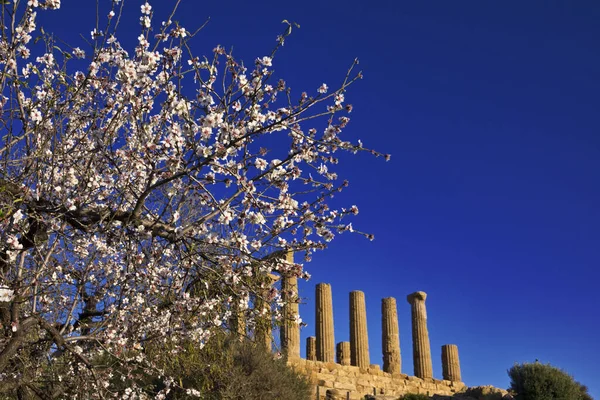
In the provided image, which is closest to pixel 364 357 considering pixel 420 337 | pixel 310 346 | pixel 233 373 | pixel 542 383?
pixel 420 337

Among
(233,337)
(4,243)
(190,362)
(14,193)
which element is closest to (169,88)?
(14,193)

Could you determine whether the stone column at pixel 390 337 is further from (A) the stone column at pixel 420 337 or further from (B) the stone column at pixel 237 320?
(B) the stone column at pixel 237 320

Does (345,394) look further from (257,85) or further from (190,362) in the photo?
(257,85)

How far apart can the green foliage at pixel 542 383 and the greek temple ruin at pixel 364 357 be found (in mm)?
4789

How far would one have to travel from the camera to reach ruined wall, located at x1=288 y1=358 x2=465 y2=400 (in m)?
21.2

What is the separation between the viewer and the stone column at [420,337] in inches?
1220

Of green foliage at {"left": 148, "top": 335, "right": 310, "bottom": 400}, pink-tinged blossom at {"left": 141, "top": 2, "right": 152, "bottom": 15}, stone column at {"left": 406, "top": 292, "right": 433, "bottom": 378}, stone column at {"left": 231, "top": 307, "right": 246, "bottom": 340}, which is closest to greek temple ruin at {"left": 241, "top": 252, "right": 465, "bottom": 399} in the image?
stone column at {"left": 406, "top": 292, "right": 433, "bottom": 378}

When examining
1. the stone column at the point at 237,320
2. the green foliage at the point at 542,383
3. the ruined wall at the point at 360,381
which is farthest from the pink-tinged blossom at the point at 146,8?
the green foliage at the point at 542,383

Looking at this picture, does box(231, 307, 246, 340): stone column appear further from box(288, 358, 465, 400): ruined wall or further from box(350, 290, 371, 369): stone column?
box(350, 290, 371, 369): stone column

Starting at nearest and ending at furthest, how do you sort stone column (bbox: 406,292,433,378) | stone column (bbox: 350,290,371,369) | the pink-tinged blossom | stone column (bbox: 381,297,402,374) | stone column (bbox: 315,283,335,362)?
the pink-tinged blossom < stone column (bbox: 315,283,335,362) < stone column (bbox: 350,290,371,369) < stone column (bbox: 381,297,402,374) < stone column (bbox: 406,292,433,378)

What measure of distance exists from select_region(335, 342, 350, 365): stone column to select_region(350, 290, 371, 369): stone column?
112 inches

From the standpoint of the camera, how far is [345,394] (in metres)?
20.9

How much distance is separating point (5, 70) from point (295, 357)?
17204 millimetres

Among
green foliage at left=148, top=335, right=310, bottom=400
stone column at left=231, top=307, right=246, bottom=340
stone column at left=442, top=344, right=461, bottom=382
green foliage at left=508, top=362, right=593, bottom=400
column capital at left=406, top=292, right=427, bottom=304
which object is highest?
column capital at left=406, top=292, right=427, bottom=304
